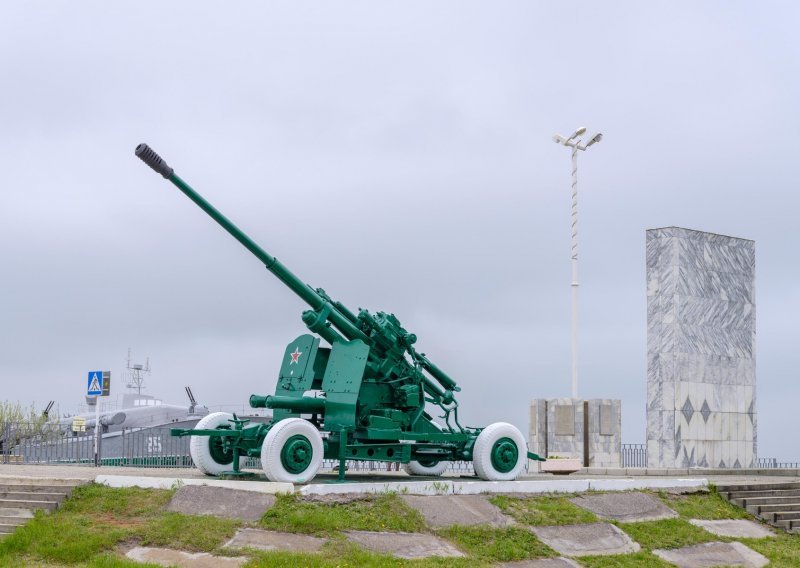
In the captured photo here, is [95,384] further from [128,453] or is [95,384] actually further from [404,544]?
[404,544]

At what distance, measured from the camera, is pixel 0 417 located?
174ft

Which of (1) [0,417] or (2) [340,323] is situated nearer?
(2) [340,323]

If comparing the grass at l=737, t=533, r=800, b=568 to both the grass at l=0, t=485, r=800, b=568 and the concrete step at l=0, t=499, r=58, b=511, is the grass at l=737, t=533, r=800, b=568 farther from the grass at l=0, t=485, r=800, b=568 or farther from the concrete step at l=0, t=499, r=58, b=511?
the concrete step at l=0, t=499, r=58, b=511

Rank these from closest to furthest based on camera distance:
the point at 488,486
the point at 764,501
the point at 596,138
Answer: the point at 488,486, the point at 764,501, the point at 596,138

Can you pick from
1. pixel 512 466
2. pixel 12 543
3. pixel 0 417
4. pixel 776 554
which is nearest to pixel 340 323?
pixel 512 466

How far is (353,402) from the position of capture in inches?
688

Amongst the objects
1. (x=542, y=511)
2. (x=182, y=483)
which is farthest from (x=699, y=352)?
(x=182, y=483)

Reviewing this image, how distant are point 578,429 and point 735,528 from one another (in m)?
11.7

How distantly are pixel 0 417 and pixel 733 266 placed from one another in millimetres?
37428

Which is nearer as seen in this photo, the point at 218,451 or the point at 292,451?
the point at 292,451

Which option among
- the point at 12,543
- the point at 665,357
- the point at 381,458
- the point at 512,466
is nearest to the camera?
the point at 12,543

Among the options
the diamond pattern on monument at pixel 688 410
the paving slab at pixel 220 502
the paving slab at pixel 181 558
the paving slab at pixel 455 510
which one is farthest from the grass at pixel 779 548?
the diamond pattern on monument at pixel 688 410

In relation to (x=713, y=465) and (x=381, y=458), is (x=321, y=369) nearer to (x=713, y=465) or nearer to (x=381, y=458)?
(x=381, y=458)

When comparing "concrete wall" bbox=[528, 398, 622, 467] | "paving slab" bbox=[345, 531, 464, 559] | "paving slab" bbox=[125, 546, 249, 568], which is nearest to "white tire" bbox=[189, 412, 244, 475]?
"paving slab" bbox=[125, 546, 249, 568]
